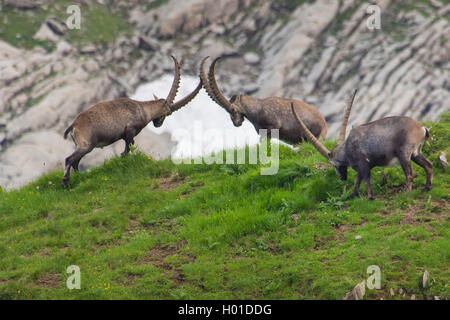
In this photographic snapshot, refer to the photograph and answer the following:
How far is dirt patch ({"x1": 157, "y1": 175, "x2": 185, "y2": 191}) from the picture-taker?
1566cm

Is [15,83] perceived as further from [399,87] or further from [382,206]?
[382,206]

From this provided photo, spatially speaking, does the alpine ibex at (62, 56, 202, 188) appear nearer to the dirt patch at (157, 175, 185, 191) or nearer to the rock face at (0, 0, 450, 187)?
the dirt patch at (157, 175, 185, 191)

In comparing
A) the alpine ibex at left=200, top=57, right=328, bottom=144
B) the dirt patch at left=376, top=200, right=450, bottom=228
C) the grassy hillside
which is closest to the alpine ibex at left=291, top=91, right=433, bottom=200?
the dirt patch at left=376, top=200, right=450, bottom=228

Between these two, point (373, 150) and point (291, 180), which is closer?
point (373, 150)

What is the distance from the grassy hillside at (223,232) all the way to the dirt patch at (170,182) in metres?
0.03

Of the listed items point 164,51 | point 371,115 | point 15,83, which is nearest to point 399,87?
point 371,115

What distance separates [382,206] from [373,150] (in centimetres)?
127

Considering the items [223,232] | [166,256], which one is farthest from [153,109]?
[166,256]

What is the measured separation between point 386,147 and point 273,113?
18.5 ft

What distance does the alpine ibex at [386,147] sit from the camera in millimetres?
12016

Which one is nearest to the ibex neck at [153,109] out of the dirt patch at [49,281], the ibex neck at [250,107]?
the ibex neck at [250,107]

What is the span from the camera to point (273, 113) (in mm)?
17375
